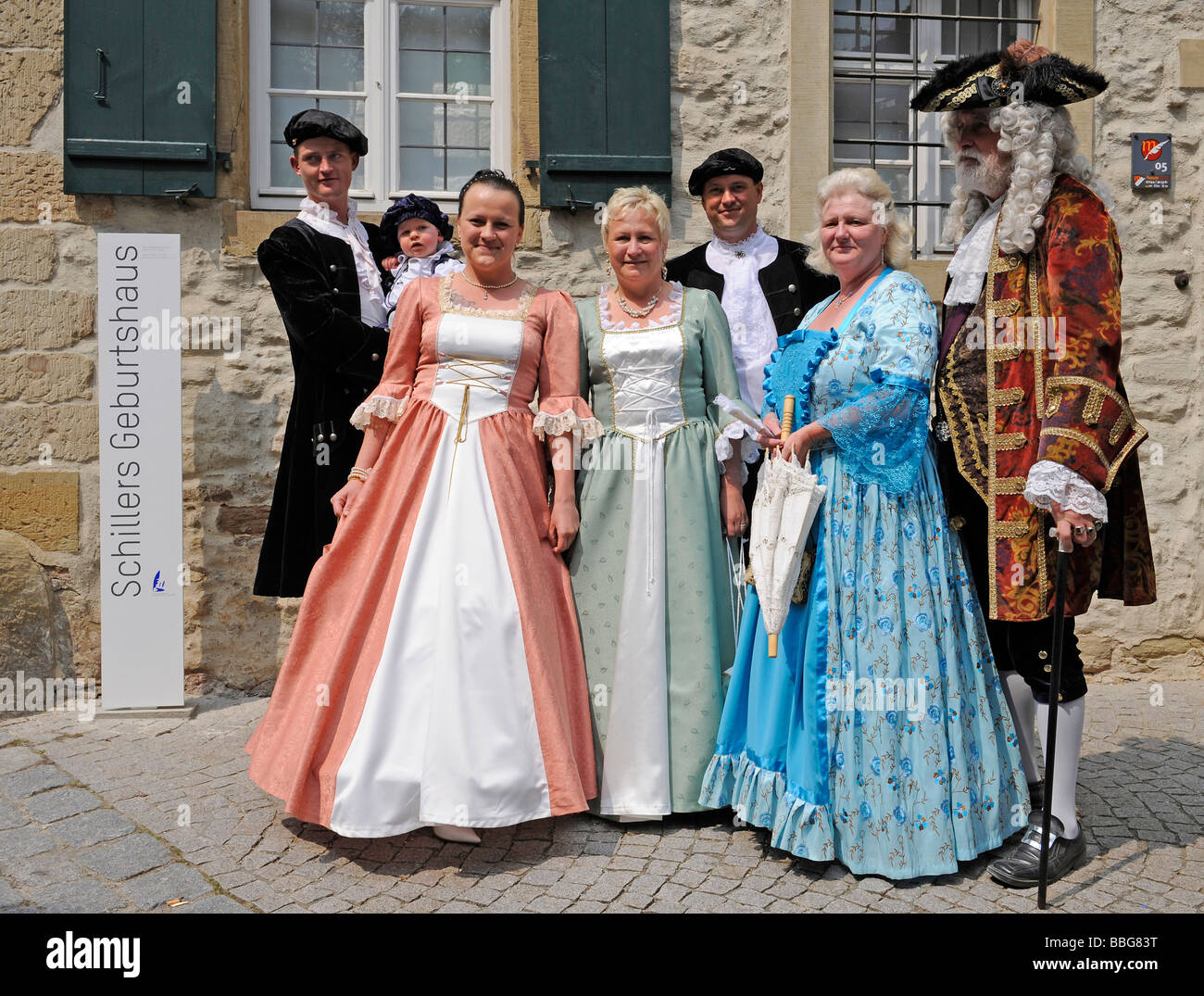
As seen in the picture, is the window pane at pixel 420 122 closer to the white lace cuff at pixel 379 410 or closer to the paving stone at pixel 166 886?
the white lace cuff at pixel 379 410

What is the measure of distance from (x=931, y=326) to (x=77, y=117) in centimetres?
375

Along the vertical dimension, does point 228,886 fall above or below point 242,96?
below

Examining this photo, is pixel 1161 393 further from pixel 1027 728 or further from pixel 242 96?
pixel 242 96

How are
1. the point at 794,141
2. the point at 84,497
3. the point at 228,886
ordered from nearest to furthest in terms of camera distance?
the point at 228,886 < the point at 84,497 < the point at 794,141

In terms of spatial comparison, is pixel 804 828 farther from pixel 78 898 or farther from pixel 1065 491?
pixel 78 898

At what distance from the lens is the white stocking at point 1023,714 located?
127 inches

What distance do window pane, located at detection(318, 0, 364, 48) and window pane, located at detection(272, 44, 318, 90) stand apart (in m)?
0.10

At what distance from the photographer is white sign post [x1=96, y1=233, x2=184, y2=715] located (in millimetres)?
4379

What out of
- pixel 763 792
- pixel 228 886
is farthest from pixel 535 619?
pixel 228 886

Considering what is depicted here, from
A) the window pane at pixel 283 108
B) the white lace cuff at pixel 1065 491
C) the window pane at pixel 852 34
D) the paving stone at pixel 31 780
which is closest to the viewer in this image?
the white lace cuff at pixel 1065 491

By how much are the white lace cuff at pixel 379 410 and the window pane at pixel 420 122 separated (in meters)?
2.24

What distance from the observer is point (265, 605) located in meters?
4.80

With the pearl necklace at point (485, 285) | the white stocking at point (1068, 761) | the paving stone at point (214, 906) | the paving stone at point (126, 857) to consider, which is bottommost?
the paving stone at point (214, 906)

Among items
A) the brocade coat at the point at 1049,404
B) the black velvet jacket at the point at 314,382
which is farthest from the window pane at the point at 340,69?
the brocade coat at the point at 1049,404
